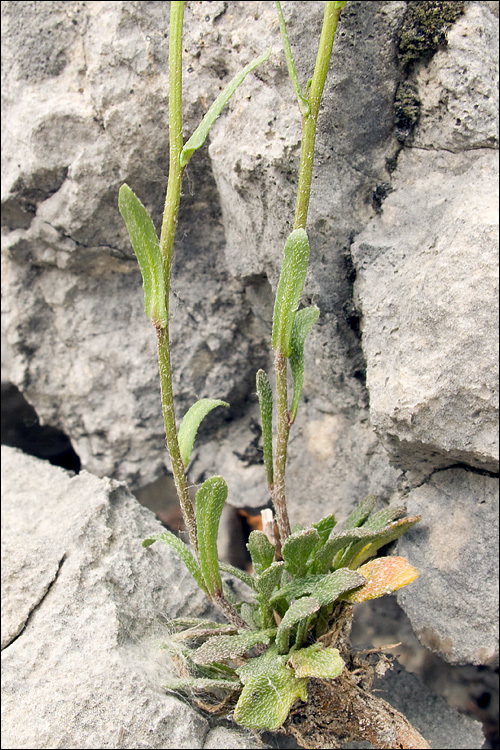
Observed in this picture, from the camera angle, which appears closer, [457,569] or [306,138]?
[306,138]

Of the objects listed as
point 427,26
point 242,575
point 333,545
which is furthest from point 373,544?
point 427,26

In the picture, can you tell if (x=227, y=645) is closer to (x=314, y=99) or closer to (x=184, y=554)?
(x=184, y=554)

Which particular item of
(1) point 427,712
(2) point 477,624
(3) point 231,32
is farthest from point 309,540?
(3) point 231,32

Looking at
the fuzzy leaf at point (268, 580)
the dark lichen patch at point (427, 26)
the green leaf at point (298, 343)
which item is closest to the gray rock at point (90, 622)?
the fuzzy leaf at point (268, 580)

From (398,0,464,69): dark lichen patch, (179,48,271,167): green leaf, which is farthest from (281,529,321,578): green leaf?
(398,0,464,69): dark lichen patch

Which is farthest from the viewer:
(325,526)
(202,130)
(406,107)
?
(406,107)

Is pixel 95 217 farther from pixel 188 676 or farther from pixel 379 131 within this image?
pixel 188 676

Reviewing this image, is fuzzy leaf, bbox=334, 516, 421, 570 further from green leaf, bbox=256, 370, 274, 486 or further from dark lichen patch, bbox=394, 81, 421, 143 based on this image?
dark lichen patch, bbox=394, 81, 421, 143
